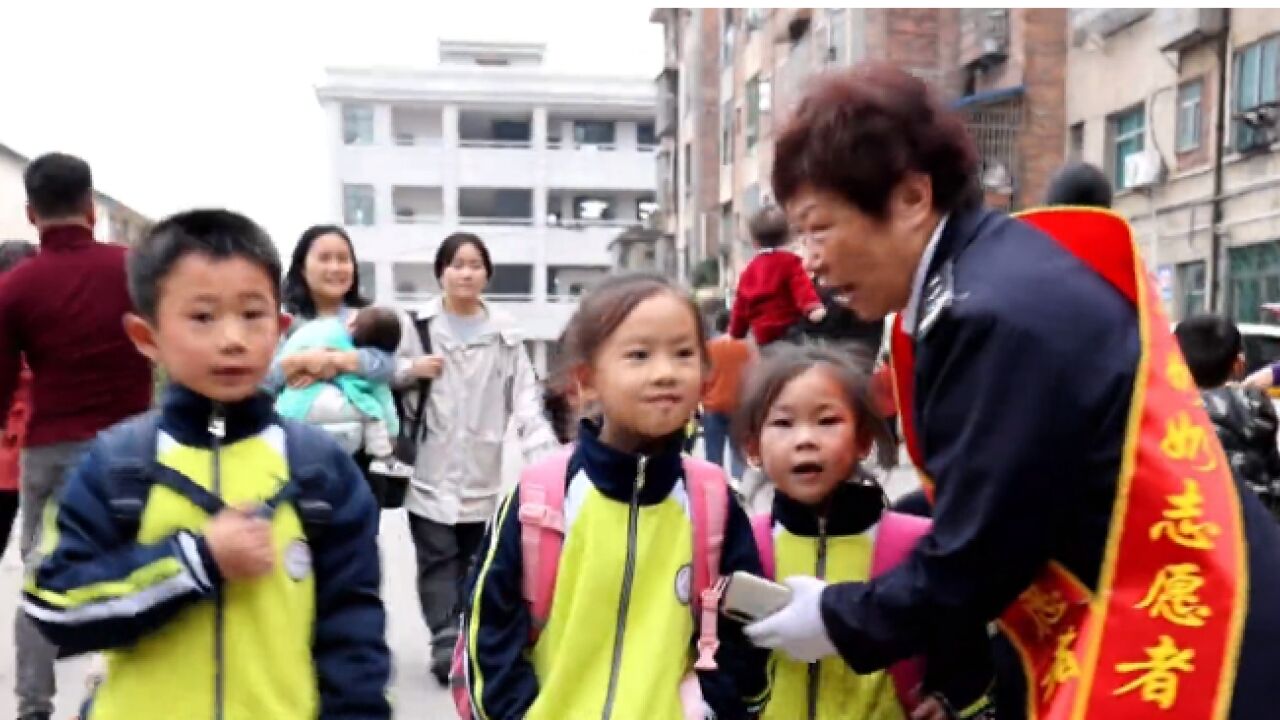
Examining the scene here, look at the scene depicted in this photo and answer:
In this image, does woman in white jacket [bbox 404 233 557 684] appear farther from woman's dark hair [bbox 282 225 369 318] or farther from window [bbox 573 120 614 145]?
window [bbox 573 120 614 145]

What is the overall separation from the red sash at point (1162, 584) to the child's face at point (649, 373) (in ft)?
2.33

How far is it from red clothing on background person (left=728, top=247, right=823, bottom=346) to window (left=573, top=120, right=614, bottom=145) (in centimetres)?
3825

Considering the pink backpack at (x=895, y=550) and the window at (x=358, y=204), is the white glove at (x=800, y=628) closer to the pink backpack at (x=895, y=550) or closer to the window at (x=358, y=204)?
the pink backpack at (x=895, y=550)

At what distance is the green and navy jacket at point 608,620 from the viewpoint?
2057 millimetres

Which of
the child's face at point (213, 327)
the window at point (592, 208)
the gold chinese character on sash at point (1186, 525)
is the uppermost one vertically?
the window at point (592, 208)

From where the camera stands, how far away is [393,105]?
42750mm

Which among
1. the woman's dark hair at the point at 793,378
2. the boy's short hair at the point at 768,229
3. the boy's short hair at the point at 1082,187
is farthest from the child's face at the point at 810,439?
the boy's short hair at the point at 768,229

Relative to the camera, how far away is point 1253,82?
12508mm

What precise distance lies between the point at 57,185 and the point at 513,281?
39.3 m

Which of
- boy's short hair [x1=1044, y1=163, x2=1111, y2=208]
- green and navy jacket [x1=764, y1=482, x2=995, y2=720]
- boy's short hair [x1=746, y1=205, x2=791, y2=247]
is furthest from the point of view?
boy's short hair [x1=746, y1=205, x2=791, y2=247]

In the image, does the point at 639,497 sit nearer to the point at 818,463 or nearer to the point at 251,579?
the point at 818,463

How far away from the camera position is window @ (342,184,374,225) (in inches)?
1651

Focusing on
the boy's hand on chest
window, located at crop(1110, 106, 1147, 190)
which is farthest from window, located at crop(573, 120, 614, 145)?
the boy's hand on chest

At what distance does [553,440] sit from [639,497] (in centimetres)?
210
